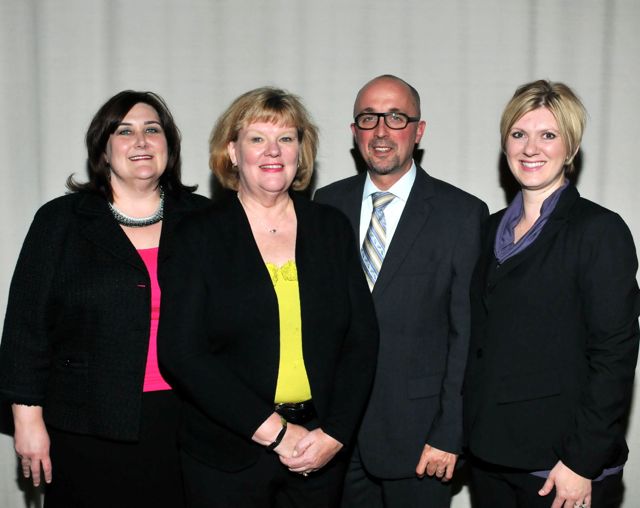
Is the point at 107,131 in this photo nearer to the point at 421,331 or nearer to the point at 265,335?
the point at 265,335

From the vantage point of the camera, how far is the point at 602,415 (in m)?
1.82

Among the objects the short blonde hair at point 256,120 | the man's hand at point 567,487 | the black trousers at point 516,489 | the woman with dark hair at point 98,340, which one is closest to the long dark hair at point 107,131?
the woman with dark hair at point 98,340

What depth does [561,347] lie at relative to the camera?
1901 mm

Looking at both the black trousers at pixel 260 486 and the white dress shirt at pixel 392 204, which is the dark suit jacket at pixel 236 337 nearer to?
the black trousers at pixel 260 486

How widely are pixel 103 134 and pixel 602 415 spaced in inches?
70.3

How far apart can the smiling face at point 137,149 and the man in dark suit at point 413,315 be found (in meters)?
0.74

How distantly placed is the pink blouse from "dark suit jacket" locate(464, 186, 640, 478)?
40.5 inches

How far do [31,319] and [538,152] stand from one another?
1.68 m

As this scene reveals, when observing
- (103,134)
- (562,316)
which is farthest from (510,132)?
(103,134)

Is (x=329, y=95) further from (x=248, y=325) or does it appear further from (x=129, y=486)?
(x=129, y=486)

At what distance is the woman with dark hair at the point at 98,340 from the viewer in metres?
2.12

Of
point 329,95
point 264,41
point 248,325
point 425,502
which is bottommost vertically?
point 425,502

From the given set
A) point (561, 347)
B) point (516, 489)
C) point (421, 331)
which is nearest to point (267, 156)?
point (421, 331)

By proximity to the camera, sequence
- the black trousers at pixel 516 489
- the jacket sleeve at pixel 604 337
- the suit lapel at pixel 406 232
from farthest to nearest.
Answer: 1. the suit lapel at pixel 406 232
2. the black trousers at pixel 516 489
3. the jacket sleeve at pixel 604 337
